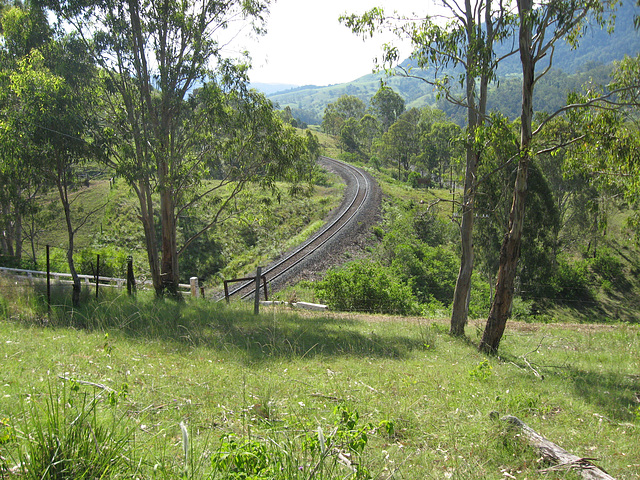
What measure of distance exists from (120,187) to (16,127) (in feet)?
80.7

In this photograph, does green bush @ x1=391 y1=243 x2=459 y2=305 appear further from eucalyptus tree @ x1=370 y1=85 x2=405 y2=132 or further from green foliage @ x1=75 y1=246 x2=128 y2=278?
eucalyptus tree @ x1=370 y1=85 x2=405 y2=132

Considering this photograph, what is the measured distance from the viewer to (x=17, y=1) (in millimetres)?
19875

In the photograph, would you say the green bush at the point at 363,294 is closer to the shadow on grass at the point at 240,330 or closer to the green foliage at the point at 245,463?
the shadow on grass at the point at 240,330

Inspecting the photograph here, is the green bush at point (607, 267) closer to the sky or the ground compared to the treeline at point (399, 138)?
closer to the ground

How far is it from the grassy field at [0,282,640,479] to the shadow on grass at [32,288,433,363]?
62mm

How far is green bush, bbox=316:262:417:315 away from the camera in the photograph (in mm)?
17797

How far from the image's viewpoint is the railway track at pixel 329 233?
21953mm

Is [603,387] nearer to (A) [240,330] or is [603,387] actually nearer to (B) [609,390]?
(B) [609,390]

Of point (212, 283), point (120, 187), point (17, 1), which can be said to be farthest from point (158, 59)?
point (120, 187)

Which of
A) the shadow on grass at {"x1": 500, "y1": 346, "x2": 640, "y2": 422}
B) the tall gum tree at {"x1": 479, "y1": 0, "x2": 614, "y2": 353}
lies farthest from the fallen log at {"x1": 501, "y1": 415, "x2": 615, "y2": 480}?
the tall gum tree at {"x1": 479, "y1": 0, "x2": 614, "y2": 353}

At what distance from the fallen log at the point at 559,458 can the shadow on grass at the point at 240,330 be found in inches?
157

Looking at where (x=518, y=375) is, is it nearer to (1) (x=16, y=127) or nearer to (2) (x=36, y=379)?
(2) (x=36, y=379)

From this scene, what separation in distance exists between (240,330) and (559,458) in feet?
23.5

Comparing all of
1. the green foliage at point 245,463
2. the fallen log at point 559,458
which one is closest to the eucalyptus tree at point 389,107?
the fallen log at point 559,458
